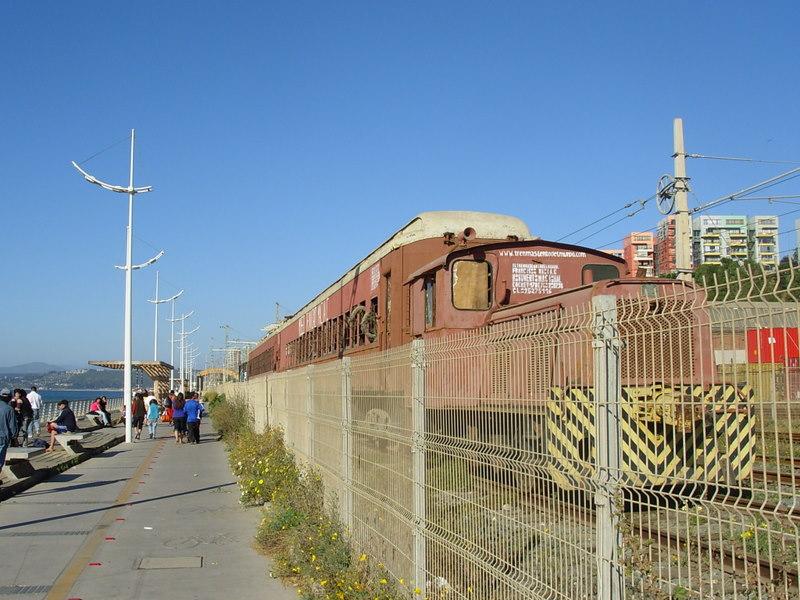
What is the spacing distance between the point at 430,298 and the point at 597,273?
8.26 ft

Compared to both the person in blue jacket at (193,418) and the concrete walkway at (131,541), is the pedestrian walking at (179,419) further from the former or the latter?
the concrete walkway at (131,541)

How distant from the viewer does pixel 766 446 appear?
2734mm

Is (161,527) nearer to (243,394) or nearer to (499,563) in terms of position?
(499,563)

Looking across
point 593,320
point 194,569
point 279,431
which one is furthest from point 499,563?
point 279,431

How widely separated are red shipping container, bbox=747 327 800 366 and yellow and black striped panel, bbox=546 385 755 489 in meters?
0.14

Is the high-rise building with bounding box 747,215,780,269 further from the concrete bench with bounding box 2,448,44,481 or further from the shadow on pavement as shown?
the concrete bench with bounding box 2,448,44,481

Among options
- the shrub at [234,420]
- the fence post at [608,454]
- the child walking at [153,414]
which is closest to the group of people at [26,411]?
the child walking at [153,414]

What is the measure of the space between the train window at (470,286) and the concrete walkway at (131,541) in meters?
4.14

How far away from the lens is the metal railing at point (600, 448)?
2.71m

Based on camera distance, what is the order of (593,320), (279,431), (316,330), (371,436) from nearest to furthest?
1. (593,320)
2. (371,436)
3. (279,431)
4. (316,330)

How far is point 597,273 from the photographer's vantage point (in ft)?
41.8

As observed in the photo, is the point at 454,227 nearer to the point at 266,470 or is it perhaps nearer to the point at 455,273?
the point at 455,273

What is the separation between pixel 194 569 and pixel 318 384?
2782mm

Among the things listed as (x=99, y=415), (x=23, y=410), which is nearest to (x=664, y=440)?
(x=23, y=410)
